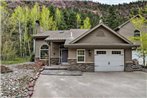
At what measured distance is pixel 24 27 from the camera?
41.9 metres

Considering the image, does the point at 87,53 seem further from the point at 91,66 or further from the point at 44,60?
the point at 44,60

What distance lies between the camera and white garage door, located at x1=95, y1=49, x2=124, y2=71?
729 inches

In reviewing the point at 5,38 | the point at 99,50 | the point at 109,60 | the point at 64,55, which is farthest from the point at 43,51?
the point at 109,60

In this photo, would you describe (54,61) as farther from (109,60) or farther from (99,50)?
(109,60)

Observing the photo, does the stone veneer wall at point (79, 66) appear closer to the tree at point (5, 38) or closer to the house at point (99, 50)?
the house at point (99, 50)

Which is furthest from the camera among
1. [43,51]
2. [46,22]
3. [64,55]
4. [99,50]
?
[46,22]

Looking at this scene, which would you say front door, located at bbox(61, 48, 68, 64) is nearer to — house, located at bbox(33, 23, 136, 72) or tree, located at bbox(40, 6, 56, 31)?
house, located at bbox(33, 23, 136, 72)

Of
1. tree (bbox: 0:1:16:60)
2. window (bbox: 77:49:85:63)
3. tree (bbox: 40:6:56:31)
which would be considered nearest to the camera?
window (bbox: 77:49:85:63)

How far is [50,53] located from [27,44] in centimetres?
1991

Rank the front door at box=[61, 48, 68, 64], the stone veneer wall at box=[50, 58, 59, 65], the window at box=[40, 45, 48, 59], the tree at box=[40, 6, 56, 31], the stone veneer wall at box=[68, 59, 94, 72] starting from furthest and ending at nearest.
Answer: the tree at box=[40, 6, 56, 31]
the window at box=[40, 45, 48, 59]
the front door at box=[61, 48, 68, 64]
the stone veneer wall at box=[50, 58, 59, 65]
the stone veneer wall at box=[68, 59, 94, 72]

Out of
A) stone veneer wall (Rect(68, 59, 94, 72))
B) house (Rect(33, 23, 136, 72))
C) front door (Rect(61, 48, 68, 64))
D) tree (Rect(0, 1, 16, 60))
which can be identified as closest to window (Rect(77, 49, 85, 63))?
house (Rect(33, 23, 136, 72))

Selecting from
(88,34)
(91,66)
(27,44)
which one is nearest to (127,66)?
(91,66)

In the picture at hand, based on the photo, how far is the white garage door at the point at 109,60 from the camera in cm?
1852

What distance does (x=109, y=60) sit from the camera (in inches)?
732
